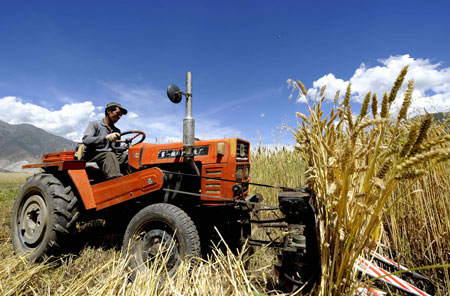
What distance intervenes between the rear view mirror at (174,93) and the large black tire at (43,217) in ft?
5.31

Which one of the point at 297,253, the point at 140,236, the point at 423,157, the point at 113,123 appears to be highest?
the point at 113,123

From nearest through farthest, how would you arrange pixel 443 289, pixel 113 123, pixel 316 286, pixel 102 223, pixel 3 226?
1. pixel 316 286
2. pixel 443 289
3. pixel 113 123
4. pixel 3 226
5. pixel 102 223

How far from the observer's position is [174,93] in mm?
2443

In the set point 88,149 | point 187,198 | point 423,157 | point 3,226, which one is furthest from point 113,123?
point 423,157

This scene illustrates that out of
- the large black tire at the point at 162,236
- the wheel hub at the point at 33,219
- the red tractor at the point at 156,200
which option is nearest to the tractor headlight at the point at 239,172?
the red tractor at the point at 156,200

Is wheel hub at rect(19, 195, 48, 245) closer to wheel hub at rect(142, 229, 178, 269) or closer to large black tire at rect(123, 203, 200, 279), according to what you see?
large black tire at rect(123, 203, 200, 279)

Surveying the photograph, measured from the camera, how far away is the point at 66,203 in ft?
9.01

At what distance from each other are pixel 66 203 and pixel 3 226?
226cm

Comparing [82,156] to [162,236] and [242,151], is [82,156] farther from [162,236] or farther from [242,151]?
[242,151]

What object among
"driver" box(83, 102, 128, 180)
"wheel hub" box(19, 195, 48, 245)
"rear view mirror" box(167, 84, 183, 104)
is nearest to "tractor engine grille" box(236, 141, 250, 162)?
"rear view mirror" box(167, 84, 183, 104)

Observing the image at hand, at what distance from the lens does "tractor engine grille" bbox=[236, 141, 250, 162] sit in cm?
276

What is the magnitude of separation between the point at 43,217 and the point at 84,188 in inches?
24.4

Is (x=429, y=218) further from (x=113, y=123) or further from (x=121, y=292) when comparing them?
(x=113, y=123)

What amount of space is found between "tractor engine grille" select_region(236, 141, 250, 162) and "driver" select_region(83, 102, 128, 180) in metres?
1.41
